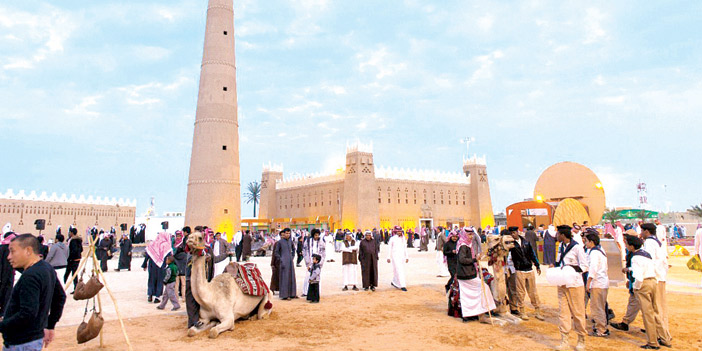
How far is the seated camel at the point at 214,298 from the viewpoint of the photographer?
19.8 feet

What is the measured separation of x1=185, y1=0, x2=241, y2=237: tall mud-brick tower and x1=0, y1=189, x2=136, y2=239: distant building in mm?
18023

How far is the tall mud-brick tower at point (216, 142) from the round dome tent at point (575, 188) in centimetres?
1572

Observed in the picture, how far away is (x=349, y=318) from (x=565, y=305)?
3.29 metres

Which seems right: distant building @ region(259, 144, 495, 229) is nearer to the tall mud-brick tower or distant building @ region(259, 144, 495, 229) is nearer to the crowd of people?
the tall mud-brick tower

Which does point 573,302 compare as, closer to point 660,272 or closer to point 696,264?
point 660,272

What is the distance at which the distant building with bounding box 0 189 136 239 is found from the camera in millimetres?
30703

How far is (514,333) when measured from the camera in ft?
20.0

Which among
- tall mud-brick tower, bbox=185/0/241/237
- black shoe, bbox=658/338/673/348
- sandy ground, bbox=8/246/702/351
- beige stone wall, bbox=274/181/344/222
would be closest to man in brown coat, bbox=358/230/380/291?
sandy ground, bbox=8/246/702/351

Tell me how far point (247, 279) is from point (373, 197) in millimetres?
28062

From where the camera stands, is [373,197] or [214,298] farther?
[373,197]

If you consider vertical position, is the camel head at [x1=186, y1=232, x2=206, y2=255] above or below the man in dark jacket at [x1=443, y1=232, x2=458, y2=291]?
above

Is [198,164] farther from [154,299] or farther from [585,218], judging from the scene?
[585,218]

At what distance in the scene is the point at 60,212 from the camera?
3375cm

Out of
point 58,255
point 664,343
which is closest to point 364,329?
point 664,343
